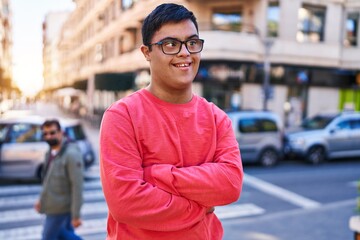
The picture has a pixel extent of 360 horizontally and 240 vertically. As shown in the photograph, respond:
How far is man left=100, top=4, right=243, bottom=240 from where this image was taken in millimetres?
1498

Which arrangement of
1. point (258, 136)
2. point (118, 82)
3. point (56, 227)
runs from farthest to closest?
point (118, 82) < point (258, 136) < point (56, 227)

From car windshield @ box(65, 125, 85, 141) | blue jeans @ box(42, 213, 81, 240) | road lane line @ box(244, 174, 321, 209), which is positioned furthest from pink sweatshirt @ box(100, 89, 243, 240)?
car windshield @ box(65, 125, 85, 141)

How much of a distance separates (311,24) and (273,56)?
8.96ft

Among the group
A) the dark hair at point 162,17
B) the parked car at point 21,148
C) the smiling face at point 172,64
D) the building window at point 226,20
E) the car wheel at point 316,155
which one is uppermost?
the building window at point 226,20

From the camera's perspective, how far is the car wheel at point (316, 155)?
13.0 m

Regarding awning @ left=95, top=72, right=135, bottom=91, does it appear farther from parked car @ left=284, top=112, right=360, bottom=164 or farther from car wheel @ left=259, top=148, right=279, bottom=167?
car wheel @ left=259, top=148, right=279, bottom=167

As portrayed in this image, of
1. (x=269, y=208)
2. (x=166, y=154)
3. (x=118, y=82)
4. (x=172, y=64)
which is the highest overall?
(x=172, y=64)

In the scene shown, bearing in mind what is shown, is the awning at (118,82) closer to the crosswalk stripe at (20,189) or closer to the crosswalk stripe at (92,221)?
the crosswalk stripe at (20,189)

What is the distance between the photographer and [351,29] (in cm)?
2073

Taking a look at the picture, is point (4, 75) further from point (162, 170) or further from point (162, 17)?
point (162, 170)

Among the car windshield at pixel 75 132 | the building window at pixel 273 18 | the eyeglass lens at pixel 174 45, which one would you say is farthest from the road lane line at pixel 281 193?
the building window at pixel 273 18

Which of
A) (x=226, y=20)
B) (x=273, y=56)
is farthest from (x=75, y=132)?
(x=273, y=56)

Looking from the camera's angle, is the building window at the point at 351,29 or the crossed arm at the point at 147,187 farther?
the building window at the point at 351,29

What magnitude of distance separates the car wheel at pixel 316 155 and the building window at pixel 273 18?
24.8 ft
